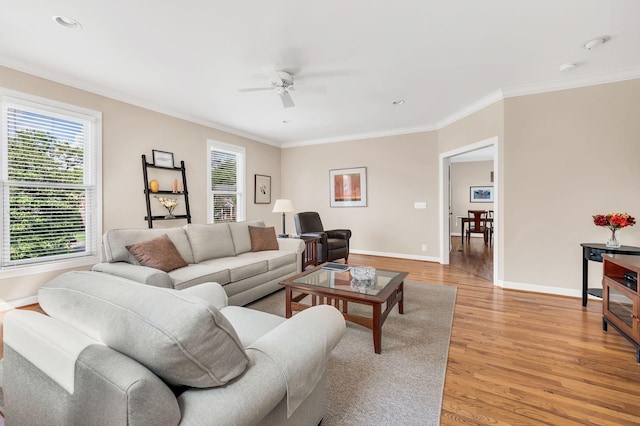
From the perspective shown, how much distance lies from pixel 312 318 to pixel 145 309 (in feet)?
2.31

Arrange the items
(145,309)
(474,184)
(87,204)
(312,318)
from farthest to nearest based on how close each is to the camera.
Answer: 1. (474,184)
2. (87,204)
3. (312,318)
4. (145,309)

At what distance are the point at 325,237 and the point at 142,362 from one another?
4.05 meters

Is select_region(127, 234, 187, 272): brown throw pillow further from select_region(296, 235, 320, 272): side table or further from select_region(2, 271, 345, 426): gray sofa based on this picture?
select_region(296, 235, 320, 272): side table

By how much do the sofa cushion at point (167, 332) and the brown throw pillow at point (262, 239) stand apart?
9.79ft

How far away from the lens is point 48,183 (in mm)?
3271

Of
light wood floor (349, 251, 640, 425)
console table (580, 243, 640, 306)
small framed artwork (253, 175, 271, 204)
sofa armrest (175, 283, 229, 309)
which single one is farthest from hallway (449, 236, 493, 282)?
small framed artwork (253, 175, 271, 204)

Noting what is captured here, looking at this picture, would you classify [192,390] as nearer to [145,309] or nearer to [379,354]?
[145,309]

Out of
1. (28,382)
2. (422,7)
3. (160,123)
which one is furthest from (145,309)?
(160,123)

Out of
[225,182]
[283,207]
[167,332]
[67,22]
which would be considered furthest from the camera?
[225,182]

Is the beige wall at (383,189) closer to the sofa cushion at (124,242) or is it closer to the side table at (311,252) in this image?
the side table at (311,252)

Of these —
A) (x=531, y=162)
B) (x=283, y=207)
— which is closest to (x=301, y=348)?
(x=531, y=162)

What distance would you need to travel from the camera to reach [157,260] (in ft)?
9.23

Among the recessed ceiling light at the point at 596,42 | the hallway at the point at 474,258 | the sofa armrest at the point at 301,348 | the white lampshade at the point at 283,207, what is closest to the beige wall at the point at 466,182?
the hallway at the point at 474,258

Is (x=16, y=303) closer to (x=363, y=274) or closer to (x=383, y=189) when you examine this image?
(x=363, y=274)
